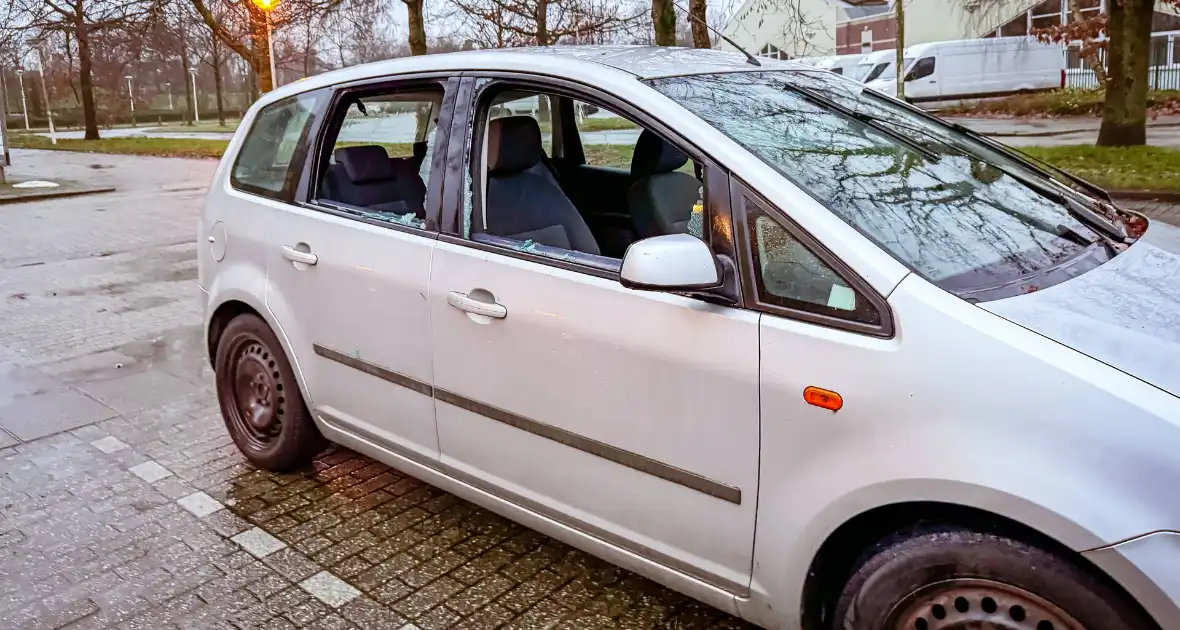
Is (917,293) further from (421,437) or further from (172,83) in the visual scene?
(172,83)

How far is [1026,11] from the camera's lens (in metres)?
Result: 41.4

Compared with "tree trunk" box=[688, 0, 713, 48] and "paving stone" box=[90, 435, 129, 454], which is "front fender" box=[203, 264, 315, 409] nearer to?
"paving stone" box=[90, 435, 129, 454]

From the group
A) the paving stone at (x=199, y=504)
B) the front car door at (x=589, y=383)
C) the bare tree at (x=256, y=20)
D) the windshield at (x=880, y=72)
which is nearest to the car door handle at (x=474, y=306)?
the front car door at (x=589, y=383)

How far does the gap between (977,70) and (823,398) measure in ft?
122

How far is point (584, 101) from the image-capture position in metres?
2.96

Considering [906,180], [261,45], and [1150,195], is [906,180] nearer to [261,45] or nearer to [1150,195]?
[1150,195]

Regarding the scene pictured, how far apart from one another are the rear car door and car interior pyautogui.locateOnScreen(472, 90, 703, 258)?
0.75ft

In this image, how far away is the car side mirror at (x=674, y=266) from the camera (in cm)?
234

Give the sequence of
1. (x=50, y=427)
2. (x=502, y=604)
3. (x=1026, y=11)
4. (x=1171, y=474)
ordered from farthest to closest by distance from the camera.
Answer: (x=1026, y=11) < (x=50, y=427) < (x=502, y=604) < (x=1171, y=474)

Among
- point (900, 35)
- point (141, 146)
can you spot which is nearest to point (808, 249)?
point (900, 35)

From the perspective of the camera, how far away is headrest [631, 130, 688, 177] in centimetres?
362

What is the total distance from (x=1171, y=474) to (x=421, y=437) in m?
2.31

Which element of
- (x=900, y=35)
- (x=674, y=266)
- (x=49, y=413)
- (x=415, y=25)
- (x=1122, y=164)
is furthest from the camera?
(x=900, y=35)

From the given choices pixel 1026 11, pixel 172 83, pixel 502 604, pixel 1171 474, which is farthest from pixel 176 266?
pixel 172 83
